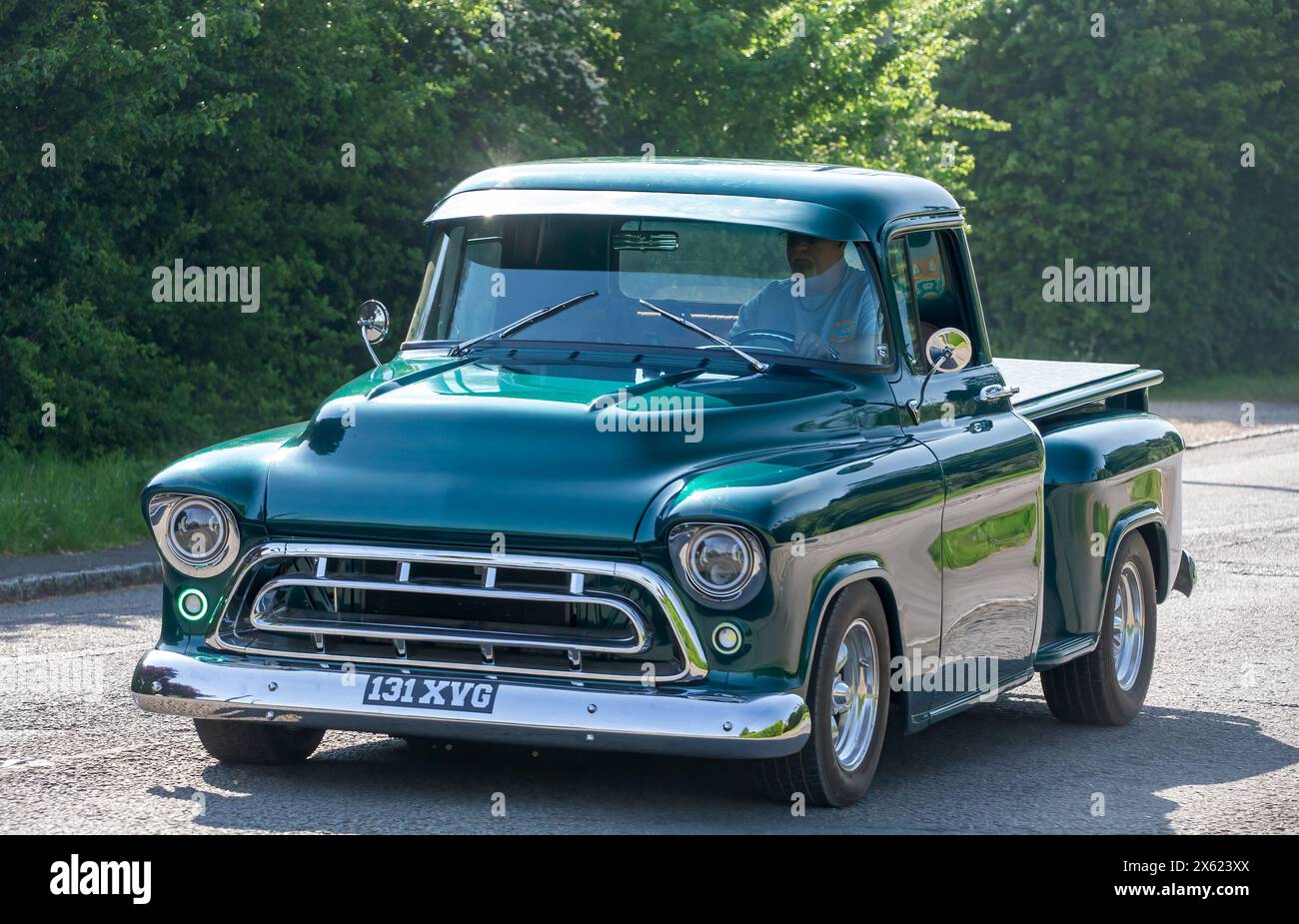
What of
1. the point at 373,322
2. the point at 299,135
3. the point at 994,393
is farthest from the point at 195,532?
the point at 299,135

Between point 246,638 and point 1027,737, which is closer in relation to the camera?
point 246,638

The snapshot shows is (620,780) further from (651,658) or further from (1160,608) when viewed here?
(1160,608)

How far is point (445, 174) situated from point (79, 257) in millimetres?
4432

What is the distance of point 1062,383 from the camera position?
30.1 ft

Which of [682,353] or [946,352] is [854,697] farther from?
[946,352]

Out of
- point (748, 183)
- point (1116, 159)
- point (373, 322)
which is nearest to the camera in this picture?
point (748, 183)

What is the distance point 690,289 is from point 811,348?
458 mm

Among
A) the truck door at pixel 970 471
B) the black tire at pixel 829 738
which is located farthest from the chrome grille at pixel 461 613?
the truck door at pixel 970 471

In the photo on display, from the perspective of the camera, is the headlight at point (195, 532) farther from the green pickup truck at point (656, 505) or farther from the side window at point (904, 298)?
the side window at point (904, 298)

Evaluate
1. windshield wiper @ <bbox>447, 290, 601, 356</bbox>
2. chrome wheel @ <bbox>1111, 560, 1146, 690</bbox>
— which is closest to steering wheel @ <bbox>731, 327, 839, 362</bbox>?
windshield wiper @ <bbox>447, 290, 601, 356</bbox>

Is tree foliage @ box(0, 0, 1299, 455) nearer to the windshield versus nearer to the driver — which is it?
the windshield

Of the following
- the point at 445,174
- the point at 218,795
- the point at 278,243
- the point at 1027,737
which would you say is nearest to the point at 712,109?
the point at 445,174

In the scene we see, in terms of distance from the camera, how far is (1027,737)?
834 centimetres

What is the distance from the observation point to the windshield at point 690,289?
7.34 metres
